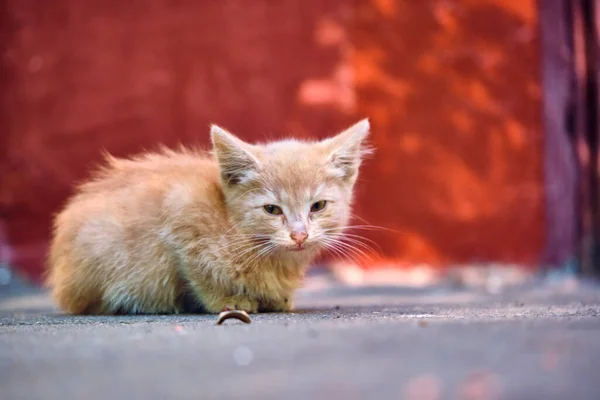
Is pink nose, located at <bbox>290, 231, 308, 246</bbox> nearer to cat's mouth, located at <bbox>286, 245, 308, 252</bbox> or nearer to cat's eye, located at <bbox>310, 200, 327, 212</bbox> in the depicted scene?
cat's mouth, located at <bbox>286, 245, 308, 252</bbox>

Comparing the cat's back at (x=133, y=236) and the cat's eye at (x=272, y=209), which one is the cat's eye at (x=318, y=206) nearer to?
the cat's eye at (x=272, y=209)

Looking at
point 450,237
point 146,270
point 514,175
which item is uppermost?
point 514,175

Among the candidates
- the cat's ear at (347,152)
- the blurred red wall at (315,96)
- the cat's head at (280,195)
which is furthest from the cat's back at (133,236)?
the blurred red wall at (315,96)

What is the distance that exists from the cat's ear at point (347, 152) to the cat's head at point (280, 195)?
0.02 m

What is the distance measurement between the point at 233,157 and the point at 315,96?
3.55m

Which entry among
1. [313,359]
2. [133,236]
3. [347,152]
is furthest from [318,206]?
[313,359]

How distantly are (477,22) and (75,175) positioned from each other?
3.67 metres

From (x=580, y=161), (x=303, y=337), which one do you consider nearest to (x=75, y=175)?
(x=580, y=161)

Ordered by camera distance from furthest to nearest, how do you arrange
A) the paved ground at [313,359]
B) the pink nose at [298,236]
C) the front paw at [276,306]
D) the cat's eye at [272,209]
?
the front paw at [276,306] < the cat's eye at [272,209] < the pink nose at [298,236] < the paved ground at [313,359]

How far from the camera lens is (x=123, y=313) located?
3.68 metres

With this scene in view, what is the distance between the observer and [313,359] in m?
2.02

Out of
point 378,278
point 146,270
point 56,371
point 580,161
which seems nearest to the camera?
point 56,371

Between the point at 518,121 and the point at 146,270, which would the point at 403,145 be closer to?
the point at 518,121

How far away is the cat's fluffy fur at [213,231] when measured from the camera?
136 inches
